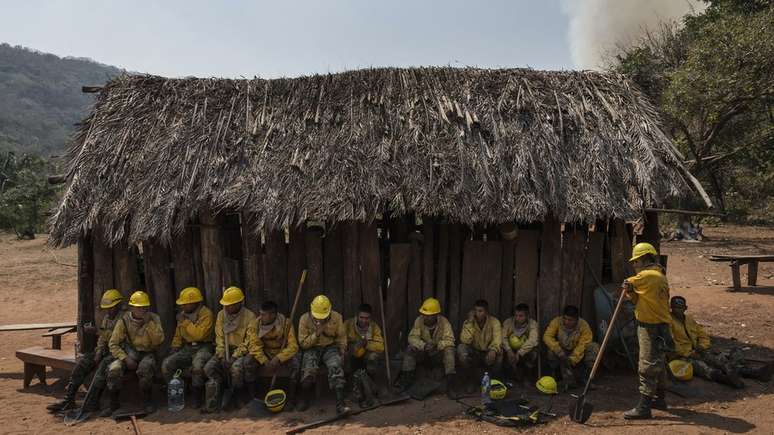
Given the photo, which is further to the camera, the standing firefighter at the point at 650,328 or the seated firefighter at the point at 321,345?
the seated firefighter at the point at 321,345

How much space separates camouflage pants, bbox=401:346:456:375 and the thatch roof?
1.70m

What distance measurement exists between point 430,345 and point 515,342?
1115 mm

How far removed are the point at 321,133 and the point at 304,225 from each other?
4.77 feet

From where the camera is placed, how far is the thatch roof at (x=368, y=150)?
6.52 metres

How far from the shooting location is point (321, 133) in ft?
24.6

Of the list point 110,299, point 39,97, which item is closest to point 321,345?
point 110,299

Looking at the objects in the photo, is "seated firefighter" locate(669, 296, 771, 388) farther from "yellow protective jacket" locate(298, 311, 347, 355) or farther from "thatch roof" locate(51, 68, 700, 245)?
"yellow protective jacket" locate(298, 311, 347, 355)

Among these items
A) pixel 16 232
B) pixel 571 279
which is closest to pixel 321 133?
pixel 571 279

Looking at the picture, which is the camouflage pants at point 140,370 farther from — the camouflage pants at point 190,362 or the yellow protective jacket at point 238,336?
the yellow protective jacket at point 238,336

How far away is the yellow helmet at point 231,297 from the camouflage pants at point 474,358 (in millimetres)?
2860

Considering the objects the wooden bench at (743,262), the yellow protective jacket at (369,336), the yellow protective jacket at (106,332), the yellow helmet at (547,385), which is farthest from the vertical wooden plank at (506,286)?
the wooden bench at (743,262)

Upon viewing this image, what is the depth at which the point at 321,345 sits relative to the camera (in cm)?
646

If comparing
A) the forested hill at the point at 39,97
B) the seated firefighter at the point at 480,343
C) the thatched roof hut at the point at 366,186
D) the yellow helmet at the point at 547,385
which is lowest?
the yellow helmet at the point at 547,385

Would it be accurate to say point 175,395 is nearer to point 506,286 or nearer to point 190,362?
point 190,362
